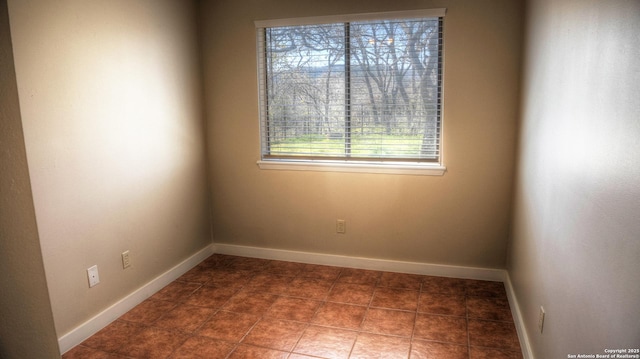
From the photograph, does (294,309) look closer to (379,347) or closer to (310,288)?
(310,288)

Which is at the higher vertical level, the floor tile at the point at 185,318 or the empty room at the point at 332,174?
the empty room at the point at 332,174

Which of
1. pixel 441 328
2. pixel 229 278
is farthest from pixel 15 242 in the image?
pixel 229 278

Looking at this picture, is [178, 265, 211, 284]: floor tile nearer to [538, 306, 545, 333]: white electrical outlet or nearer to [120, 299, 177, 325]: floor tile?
[120, 299, 177, 325]: floor tile

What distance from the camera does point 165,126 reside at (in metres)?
3.22

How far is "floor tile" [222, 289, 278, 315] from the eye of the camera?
9.55 feet

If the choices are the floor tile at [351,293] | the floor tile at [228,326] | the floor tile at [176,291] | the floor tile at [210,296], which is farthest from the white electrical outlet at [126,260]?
the floor tile at [351,293]

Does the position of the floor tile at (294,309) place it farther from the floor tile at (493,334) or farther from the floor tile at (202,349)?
the floor tile at (493,334)

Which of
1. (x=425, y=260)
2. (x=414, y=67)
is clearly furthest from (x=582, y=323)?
(x=414, y=67)

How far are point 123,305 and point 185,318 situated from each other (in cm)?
45

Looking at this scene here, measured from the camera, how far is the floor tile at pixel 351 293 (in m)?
3.04

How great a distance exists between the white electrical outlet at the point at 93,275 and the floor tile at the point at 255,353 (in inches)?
39.0

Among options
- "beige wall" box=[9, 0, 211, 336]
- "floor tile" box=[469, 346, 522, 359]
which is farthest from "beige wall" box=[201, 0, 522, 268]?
"floor tile" box=[469, 346, 522, 359]

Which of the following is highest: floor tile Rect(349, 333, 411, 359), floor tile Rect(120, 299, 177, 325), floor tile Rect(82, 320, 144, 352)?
floor tile Rect(120, 299, 177, 325)

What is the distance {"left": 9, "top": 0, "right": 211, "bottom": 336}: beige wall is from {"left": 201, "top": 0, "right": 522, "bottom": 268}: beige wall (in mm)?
289
